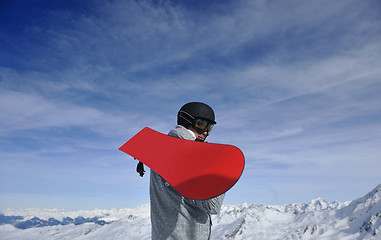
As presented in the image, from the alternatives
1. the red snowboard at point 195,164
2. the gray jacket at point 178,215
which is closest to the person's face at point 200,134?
the gray jacket at point 178,215

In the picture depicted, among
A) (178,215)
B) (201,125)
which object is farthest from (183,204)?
(201,125)

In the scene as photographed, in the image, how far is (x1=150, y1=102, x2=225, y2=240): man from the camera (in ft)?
12.1

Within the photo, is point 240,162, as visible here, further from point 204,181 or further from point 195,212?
point 195,212

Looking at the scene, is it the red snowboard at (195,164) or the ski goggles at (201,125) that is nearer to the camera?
the red snowboard at (195,164)

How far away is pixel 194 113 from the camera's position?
12.9 feet

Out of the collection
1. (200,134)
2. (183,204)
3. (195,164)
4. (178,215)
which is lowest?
(178,215)

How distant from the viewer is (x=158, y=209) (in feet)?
13.0

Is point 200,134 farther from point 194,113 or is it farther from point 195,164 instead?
point 195,164

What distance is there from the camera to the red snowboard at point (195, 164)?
2.70 metres

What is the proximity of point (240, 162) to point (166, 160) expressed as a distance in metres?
0.90

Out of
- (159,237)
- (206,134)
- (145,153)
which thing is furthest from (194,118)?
(159,237)

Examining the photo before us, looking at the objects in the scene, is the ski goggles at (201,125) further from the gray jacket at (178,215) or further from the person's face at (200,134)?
the gray jacket at (178,215)

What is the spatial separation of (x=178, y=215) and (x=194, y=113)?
141 centimetres

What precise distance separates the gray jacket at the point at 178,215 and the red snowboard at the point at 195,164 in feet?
1.26
